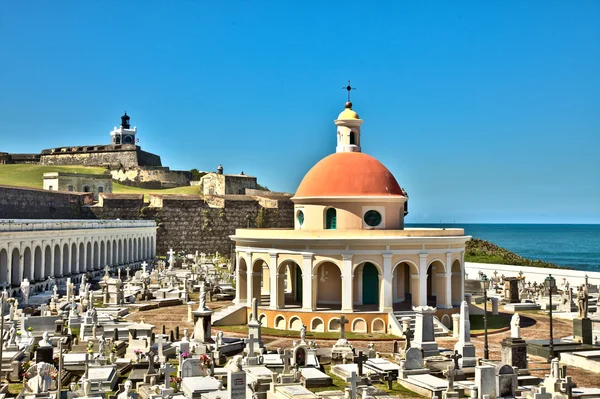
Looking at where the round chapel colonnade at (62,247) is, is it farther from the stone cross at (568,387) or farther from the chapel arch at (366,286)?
the stone cross at (568,387)

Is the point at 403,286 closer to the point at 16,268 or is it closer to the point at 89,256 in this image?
the point at 16,268

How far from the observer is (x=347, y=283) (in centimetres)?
2606

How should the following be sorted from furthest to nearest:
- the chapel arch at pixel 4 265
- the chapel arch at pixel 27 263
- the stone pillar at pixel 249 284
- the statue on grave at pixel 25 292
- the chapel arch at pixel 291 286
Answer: the chapel arch at pixel 27 263 < the chapel arch at pixel 4 265 < the statue on grave at pixel 25 292 < the stone pillar at pixel 249 284 < the chapel arch at pixel 291 286

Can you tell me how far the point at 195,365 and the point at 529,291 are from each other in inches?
1019

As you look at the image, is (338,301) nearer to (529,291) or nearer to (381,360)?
(381,360)

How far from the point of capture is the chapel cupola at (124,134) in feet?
337

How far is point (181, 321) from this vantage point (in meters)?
28.2

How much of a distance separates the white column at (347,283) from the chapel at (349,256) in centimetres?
4

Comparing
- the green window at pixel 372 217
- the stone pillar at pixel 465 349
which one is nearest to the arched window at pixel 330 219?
the green window at pixel 372 217

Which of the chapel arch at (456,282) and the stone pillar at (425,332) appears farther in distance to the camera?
the chapel arch at (456,282)

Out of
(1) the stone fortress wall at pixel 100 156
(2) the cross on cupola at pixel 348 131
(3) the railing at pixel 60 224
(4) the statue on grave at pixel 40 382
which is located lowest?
(4) the statue on grave at pixel 40 382

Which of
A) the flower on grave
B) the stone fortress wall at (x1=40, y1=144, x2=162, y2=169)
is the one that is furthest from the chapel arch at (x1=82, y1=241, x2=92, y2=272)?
the stone fortress wall at (x1=40, y1=144, x2=162, y2=169)

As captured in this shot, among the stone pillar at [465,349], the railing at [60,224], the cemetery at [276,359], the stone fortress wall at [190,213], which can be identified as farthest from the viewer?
the stone fortress wall at [190,213]

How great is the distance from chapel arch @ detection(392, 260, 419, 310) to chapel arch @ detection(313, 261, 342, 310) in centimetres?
213
